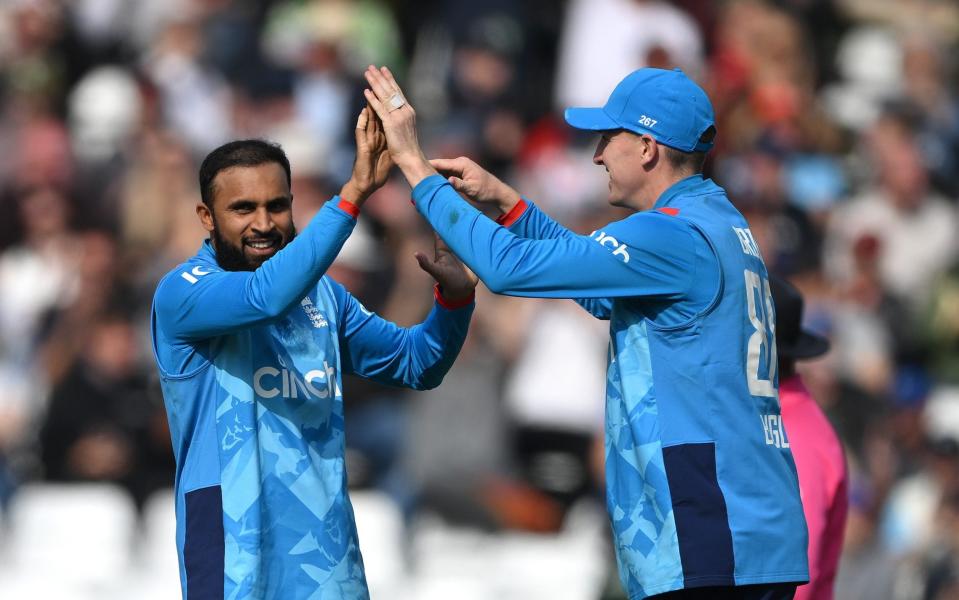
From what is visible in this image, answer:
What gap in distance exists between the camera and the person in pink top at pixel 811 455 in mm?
5184

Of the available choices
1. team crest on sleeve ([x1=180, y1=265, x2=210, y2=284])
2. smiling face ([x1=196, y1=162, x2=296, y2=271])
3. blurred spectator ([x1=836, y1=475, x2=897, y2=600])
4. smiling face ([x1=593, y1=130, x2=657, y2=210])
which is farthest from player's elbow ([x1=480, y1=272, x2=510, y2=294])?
blurred spectator ([x1=836, y1=475, x2=897, y2=600])

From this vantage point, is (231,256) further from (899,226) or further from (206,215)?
(899,226)

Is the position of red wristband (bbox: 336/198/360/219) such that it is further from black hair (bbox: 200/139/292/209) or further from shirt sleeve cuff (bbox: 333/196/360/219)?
black hair (bbox: 200/139/292/209)

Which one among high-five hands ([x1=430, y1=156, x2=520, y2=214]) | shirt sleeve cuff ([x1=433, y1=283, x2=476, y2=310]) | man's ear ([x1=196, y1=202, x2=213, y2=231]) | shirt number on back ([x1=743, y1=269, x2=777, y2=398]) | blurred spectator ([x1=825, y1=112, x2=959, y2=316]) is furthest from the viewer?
blurred spectator ([x1=825, y1=112, x2=959, y2=316])

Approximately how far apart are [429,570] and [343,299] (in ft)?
13.2

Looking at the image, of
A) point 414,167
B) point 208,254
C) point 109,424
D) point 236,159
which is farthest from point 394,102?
point 109,424

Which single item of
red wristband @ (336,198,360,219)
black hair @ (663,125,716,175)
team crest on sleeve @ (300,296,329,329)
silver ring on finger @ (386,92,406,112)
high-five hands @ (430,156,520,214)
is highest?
silver ring on finger @ (386,92,406,112)

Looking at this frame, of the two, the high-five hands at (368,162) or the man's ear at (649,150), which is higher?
the man's ear at (649,150)

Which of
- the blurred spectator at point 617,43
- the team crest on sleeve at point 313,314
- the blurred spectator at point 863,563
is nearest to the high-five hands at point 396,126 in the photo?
the team crest on sleeve at point 313,314

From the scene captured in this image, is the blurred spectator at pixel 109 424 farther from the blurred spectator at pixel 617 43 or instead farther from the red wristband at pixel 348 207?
the red wristband at pixel 348 207

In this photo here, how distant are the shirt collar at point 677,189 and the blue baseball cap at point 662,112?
0.09m

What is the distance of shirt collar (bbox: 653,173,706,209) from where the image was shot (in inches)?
175

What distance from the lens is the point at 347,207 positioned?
4.21 m

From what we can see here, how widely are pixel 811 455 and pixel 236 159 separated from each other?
7.12 feet
